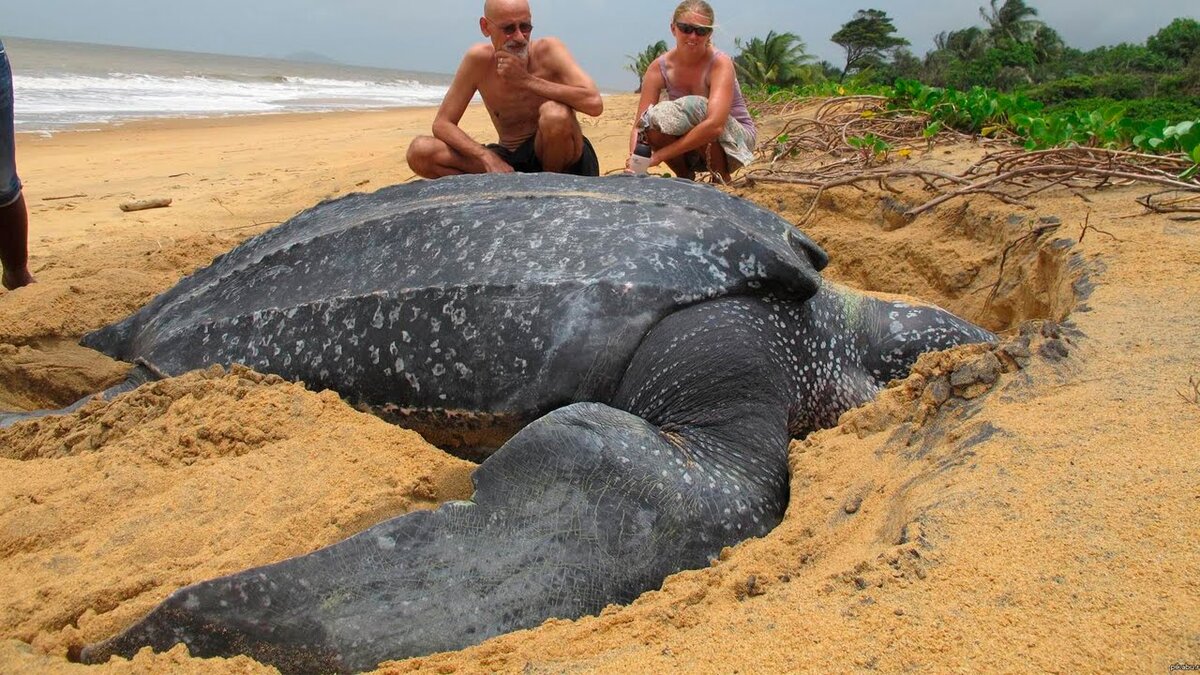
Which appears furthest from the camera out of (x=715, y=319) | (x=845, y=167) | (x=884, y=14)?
(x=884, y=14)

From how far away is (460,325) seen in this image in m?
1.86

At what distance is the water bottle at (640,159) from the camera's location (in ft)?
12.8

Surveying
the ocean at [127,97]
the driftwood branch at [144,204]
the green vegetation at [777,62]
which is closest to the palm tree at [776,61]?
the green vegetation at [777,62]

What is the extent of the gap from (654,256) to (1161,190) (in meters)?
1.91

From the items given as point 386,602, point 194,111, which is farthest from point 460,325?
point 194,111

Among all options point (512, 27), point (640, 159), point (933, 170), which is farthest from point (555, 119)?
point (933, 170)

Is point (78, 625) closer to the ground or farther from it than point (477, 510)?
closer to the ground

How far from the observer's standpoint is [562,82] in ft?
12.2

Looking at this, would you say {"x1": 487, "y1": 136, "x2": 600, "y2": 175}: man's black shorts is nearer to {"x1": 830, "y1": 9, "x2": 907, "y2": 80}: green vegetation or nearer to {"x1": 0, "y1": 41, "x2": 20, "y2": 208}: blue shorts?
{"x1": 0, "y1": 41, "x2": 20, "y2": 208}: blue shorts

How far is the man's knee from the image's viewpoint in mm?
3453

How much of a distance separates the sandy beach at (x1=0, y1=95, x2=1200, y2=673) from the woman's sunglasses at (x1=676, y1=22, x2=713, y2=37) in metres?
1.84

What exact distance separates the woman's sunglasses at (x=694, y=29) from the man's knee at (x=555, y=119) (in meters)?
0.87

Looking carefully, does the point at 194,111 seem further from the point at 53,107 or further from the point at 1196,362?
the point at 1196,362

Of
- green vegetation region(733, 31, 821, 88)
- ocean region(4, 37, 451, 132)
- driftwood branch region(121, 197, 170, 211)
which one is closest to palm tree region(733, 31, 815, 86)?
green vegetation region(733, 31, 821, 88)
